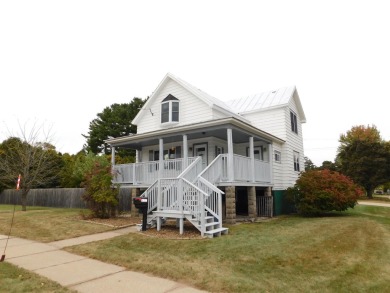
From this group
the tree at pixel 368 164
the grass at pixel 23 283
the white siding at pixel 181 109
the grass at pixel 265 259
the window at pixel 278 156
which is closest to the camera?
the grass at pixel 23 283

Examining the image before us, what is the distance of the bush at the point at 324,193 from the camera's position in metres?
14.2

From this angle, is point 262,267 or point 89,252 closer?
point 262,267

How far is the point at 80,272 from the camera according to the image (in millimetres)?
5750

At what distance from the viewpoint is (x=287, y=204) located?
1764cm

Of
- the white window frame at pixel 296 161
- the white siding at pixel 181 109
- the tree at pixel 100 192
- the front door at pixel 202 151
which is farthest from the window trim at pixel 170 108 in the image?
the white window frame at pixel 296 161

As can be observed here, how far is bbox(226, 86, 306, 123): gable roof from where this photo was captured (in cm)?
1869

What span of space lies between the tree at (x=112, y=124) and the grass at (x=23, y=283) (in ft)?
101

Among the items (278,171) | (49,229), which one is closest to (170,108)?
(278,171)

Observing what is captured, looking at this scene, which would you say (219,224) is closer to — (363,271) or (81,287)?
(363,271)

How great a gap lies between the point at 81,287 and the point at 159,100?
567 inches

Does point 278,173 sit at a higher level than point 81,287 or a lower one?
higher

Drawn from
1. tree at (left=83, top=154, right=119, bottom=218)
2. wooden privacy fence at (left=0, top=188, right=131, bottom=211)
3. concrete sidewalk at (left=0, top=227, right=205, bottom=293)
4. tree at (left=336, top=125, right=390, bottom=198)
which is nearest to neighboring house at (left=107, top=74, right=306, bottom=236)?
tree at (left=83, top=154, right=119, bottom=218)

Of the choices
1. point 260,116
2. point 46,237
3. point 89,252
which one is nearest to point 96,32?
point 46,237

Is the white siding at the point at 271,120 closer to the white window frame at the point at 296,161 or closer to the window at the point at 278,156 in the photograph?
the window at the point at 278,156
